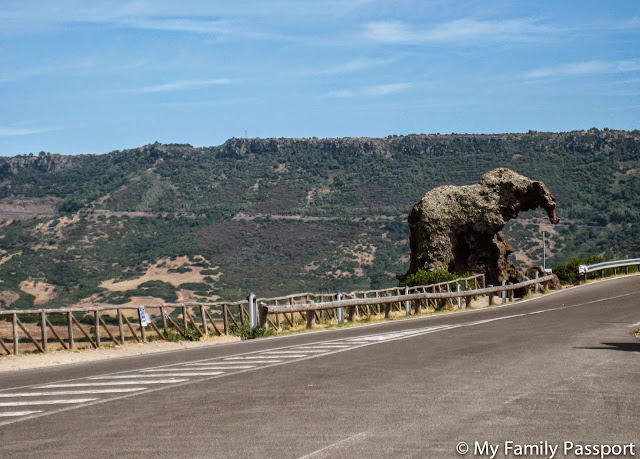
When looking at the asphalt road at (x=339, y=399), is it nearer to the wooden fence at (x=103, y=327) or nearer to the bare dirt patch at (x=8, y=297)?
the wooden fence at (x=103, y=327)

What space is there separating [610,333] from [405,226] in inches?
3271

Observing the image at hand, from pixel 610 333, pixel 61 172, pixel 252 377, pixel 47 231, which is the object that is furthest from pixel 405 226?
pixel 252 377

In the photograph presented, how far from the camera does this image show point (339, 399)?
466 inches

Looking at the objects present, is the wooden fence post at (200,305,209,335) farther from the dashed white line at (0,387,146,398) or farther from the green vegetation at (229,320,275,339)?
the dashed white line at (0,387,146,398)

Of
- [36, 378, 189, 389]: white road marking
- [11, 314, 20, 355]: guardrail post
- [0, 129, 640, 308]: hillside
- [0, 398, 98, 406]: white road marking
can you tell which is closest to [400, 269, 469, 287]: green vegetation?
[11, 314, 20, 355]: guardrail post

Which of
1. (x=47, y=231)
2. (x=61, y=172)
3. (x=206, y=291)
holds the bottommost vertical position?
(x=206, y=291)

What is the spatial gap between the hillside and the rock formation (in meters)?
41.0

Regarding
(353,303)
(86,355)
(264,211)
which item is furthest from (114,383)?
(264,211)

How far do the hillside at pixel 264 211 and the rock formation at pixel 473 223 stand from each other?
41.0 meters

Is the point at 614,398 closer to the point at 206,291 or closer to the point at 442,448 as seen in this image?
the point at 442,448

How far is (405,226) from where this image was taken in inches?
4087

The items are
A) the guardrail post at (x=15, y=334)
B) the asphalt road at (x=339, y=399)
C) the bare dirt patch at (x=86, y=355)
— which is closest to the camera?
the asphalt road at (x=339, y=399)

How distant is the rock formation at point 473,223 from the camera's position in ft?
137

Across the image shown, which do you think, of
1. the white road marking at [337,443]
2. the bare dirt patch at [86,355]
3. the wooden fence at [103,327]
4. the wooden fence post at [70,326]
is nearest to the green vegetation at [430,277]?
the wooden fence at [103,327]
